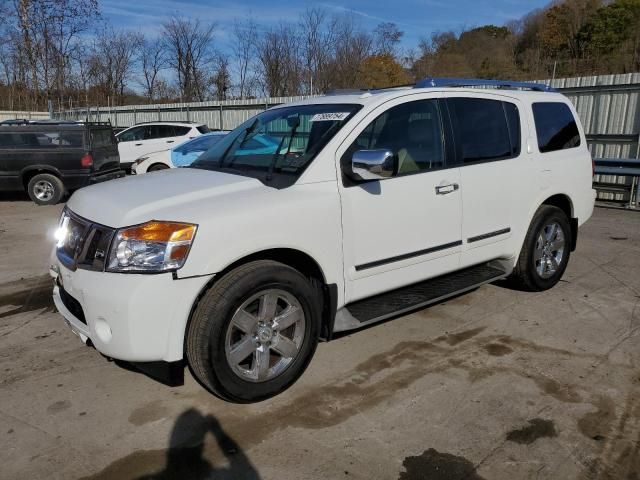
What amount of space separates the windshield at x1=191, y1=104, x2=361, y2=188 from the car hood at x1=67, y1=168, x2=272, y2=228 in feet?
0.64

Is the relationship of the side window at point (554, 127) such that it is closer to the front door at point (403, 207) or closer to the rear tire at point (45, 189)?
the front door at point (403, 207)

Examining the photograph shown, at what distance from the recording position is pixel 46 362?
12.5ft

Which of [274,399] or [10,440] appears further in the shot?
[274,399]

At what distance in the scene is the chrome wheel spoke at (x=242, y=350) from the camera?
308 centimetres

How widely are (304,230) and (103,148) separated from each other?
1004 cm

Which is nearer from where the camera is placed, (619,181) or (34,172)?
(34,172)

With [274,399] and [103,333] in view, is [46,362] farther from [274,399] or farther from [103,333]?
[274,399]

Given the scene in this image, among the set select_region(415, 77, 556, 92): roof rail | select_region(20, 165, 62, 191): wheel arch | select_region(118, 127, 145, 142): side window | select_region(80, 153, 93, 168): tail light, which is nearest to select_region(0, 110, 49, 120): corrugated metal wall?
select_region(118, 127, 145, 142): side window

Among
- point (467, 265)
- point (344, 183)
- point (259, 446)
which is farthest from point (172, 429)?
point (467, 265)

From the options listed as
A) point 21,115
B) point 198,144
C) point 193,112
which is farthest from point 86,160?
point 21,115

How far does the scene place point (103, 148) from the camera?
1184cm

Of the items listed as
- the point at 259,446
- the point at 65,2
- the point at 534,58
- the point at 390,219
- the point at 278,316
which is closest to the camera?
the point at 259,446

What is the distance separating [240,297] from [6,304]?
3.36m

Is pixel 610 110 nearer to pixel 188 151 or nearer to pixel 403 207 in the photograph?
pixel 188 151
